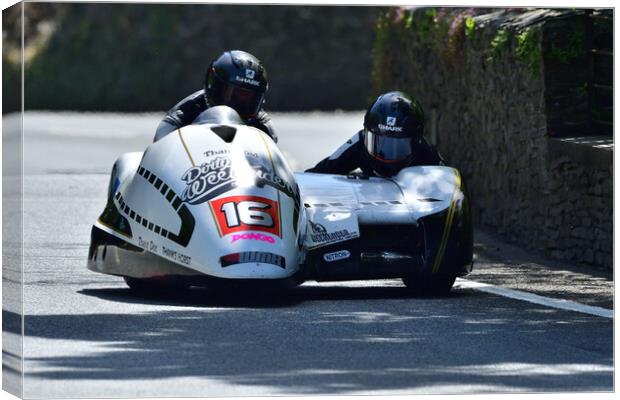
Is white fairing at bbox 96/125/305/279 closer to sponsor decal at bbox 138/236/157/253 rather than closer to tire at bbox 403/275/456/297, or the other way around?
sponsor decal at bbox 138/236/157/253

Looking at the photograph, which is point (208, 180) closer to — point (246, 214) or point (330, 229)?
point (246, 214)

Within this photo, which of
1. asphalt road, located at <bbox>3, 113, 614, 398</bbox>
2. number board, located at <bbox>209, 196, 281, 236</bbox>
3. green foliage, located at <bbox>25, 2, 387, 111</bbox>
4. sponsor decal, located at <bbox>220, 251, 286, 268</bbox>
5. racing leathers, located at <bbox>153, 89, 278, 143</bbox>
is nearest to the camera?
asphalt road, located at <bbox>3, 113, 614, 398</bbox>

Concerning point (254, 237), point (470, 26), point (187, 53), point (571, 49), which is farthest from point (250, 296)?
point (187, 53)

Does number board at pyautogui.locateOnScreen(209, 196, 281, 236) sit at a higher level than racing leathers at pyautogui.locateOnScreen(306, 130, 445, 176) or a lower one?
lower

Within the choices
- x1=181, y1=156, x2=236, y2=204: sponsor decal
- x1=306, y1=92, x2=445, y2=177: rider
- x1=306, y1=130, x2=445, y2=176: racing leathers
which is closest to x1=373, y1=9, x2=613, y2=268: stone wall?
x1=306, y1=130, x2=445, y2=176: racing leathers

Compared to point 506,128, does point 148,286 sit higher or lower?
lower

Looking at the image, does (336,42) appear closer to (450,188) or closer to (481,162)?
(481,162)

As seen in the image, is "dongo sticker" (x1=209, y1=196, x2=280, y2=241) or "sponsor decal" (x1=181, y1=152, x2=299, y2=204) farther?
"sponsor decal" (x1=181, y1=152, x2=299, y2=204)

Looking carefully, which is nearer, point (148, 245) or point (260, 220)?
point (260, 220)

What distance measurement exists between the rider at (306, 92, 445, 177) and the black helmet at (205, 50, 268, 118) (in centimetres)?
70

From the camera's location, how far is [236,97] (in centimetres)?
1309

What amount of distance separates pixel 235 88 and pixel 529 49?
12.9 ft

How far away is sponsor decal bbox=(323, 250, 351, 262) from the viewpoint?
11.9 meters

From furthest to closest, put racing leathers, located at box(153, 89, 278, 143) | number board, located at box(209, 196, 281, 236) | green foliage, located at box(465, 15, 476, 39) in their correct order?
green foliage, located at box(465, 15, 476, 39) < racing leathers, located at box(153, 89, 278, 143) < number board, located at box(209, 196, 281, 236)
